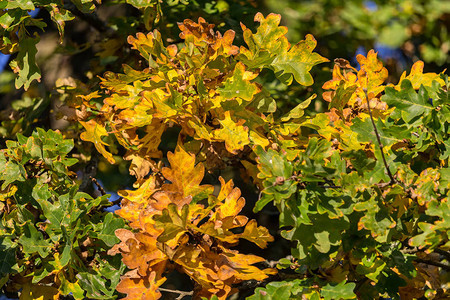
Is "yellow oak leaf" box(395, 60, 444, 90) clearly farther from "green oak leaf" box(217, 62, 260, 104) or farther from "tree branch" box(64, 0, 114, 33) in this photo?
"tree branch" box(64, 0, 114, 33)

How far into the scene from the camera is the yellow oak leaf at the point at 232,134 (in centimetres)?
137

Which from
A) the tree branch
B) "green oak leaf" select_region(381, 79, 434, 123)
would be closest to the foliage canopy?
"green oak leaf" select_region(381, 79, 434, 123)

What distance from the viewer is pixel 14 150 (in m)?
1.55

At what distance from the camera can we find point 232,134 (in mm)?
1379

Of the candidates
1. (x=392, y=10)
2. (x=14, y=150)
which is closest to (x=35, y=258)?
(x=14, y=150)

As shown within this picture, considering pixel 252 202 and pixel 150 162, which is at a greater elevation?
pixel 150 162

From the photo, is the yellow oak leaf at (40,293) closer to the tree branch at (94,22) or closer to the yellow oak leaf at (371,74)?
the yellow oak leaf at (371,74)

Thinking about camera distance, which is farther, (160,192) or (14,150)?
(14,150)

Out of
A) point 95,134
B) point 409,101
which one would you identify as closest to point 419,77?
point 409,101

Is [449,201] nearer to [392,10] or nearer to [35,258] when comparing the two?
[35,258]

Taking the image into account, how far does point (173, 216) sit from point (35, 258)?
0.46 meters

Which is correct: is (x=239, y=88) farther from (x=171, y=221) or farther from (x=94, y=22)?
(x=94, y=22)

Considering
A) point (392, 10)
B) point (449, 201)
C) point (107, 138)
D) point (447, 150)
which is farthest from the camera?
point (392, 10)

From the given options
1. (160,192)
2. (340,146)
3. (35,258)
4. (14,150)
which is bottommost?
(35,258)
